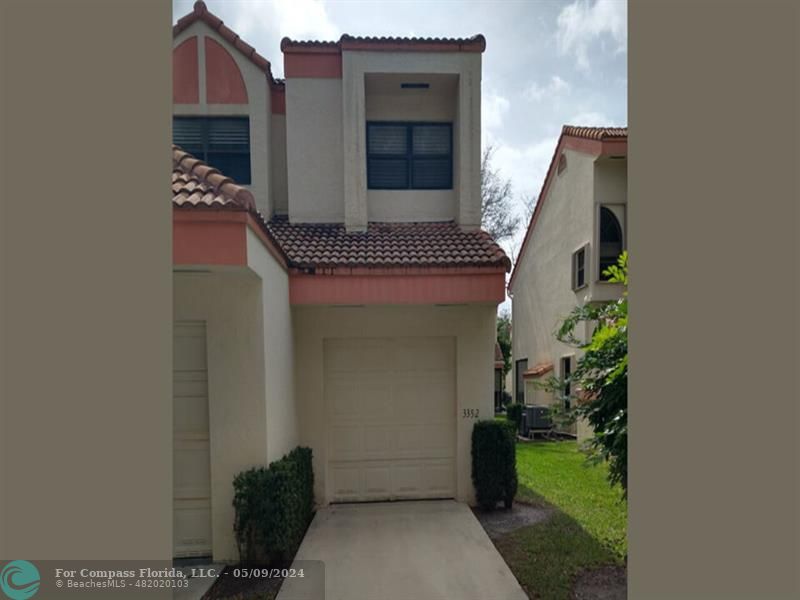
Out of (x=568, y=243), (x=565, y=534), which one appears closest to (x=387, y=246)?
(x=565, y=534)

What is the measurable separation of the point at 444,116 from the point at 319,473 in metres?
7.32

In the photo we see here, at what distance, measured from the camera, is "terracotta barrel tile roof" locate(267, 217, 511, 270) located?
5.52m

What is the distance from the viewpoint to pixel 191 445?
4578 millimetres

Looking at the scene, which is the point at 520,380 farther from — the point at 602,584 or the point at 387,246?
the point at 602,584

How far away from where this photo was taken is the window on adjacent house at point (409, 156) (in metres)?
7.54

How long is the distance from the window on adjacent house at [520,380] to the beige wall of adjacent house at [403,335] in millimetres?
9906

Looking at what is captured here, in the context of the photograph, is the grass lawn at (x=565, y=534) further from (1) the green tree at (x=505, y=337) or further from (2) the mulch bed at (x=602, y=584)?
(1) the green tree at (x=505, y=337)

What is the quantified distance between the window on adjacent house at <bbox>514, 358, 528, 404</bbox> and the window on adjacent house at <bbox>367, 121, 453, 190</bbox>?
10.5m

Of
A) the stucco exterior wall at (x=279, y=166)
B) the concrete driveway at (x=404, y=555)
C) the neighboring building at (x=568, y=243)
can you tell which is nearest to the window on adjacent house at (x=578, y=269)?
the neighboring building at (x=568, y=243)

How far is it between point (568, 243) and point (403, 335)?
25.9 feet

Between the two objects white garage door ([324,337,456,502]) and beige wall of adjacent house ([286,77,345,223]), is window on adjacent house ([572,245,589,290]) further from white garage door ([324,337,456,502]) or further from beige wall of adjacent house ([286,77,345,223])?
beige wall of adjacent house ([286,77,345,223])

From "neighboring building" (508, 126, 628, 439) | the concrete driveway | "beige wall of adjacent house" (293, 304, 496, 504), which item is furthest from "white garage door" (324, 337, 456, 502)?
"neighboring building" (508, 126, 628, 439)
